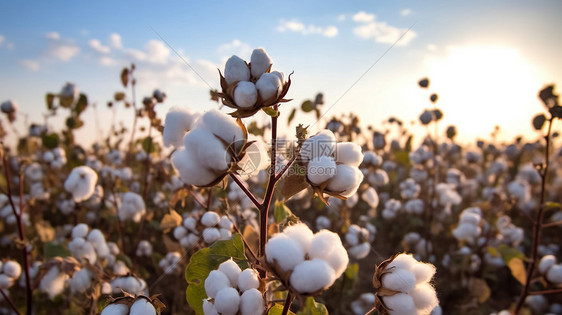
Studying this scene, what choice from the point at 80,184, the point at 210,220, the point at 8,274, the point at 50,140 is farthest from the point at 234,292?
the point at 50,140

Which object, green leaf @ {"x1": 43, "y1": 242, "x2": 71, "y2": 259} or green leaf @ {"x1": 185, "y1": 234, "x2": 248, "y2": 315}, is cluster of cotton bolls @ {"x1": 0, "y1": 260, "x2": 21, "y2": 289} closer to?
green leaf @ {"x1": 43, "y1": 242, "x2": 71, "y2": 259}

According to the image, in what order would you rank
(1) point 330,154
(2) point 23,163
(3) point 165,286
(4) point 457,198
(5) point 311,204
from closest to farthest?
(1) point 330,154 → (2) point 23,163 → (3) point 165,286 → (4) point 457,198 → (5) point 311,204

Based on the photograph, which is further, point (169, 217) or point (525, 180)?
point (525, 180)

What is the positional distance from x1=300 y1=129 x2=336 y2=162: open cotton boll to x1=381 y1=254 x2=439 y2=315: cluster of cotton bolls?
0.34 metres

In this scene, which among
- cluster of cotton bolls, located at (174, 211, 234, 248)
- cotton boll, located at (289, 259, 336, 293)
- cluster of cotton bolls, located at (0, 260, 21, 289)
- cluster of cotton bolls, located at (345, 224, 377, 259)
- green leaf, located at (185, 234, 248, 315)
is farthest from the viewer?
cluster of cotton bolls, located at (345, 224, 377, 259)

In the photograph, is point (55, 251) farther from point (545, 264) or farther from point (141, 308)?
point (545, 264)

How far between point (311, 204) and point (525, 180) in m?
3.28

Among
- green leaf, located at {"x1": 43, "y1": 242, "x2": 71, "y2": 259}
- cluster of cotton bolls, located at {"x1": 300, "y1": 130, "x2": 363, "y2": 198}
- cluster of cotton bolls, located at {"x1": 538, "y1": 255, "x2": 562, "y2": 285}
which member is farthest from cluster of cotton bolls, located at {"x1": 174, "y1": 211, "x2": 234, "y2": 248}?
cluster of cotton bolls, located at {"x1": 538, "y1": 255, "x2": 562, "y2": 285}

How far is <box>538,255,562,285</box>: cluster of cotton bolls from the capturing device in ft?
7.84

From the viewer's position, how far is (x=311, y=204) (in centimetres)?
474

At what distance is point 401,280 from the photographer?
826 mm

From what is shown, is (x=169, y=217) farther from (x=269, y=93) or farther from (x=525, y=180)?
(x=525, y=180)

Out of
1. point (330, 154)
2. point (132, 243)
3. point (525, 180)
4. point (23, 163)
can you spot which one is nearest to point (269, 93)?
point (330, 154)

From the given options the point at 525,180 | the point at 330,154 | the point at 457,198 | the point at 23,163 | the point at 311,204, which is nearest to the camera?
the point at 330,154
